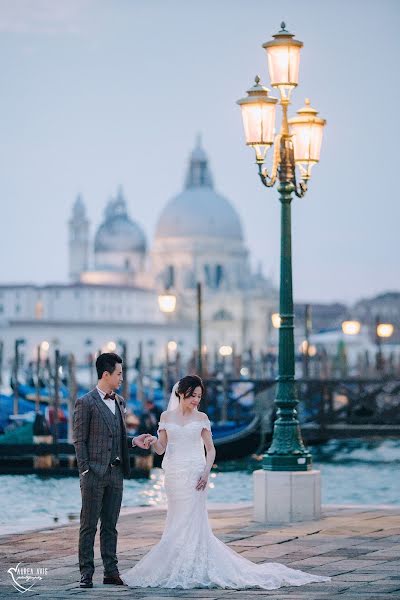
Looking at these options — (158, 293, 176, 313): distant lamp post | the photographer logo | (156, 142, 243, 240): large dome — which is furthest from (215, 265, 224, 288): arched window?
the photographer logo

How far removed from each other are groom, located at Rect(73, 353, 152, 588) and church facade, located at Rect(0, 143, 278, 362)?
10728 cm

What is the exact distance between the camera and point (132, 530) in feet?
36.1

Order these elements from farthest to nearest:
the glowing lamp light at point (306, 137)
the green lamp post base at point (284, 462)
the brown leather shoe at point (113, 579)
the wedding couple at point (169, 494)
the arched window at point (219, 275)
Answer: the arched window at point (219, 275), the glowing lamp light at point (306, 137), the green lamp post base at point (284, 462), the brown leather shoe at point (113, 579), the wedding couple at point (169, 494)

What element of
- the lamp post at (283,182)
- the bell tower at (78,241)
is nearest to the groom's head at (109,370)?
the lamp post at (283,182)

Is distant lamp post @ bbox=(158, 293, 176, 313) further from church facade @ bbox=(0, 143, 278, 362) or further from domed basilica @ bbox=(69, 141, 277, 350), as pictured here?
domed basilica @ bbox=(69, 141, 277, 350)

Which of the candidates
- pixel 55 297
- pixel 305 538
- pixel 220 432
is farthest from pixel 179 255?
pixel 305 538

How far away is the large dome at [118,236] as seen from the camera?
13625cm

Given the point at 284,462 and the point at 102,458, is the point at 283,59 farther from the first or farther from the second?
the point at 102,458

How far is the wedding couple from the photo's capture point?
8.05 metres

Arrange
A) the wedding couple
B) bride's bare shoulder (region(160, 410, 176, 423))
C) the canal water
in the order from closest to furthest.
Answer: the wedding couple → bride's bare shoulder (region(160, 410, 176, 423)) → the canal water

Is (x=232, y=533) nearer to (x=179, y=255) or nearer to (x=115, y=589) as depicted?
(x=115, y=589)

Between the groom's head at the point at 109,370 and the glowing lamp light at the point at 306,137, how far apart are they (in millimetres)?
4696

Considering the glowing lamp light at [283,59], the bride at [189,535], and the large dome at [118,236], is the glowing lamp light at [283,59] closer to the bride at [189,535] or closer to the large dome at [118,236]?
the bride at [189,535]

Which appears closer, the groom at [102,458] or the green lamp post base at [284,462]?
the groom at [102,458]
